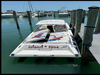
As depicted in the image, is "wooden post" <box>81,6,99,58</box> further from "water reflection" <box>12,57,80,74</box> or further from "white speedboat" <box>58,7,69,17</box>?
"white speedboat" <box>58,7,69,17</box>

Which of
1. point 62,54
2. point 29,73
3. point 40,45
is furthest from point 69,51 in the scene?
point 29,73

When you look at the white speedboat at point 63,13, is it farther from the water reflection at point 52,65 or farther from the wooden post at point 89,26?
the water reflection at point 52,65

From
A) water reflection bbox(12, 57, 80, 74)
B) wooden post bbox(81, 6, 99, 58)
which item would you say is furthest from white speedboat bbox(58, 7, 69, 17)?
water reflection bbox(12, 57, 80, 74)

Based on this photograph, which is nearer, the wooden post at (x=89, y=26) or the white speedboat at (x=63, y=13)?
the wooden post at (x=89, y=26)

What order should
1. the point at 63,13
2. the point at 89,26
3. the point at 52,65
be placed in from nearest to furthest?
the point at 89,26, the point at 52,65, the point at 63,13

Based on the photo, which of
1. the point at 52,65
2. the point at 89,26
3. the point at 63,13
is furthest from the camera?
the point at 63,13

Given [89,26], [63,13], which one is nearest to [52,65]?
[89,26]

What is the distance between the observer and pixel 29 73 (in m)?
4.18

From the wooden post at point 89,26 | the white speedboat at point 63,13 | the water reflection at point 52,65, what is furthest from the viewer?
the white speedboat at point 63,13

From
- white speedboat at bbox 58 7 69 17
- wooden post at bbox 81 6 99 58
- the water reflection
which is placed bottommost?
the water reflection

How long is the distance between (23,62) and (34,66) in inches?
37.3

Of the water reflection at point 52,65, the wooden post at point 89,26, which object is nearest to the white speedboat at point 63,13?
the wooden post at point 89,26

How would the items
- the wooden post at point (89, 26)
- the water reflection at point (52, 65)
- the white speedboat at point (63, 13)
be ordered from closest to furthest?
the wooden post at point (89, 26) → the water reflection at point (52, 65) → the white speedboat at point (63, 13)

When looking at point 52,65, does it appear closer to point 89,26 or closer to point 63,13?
point 89,26
